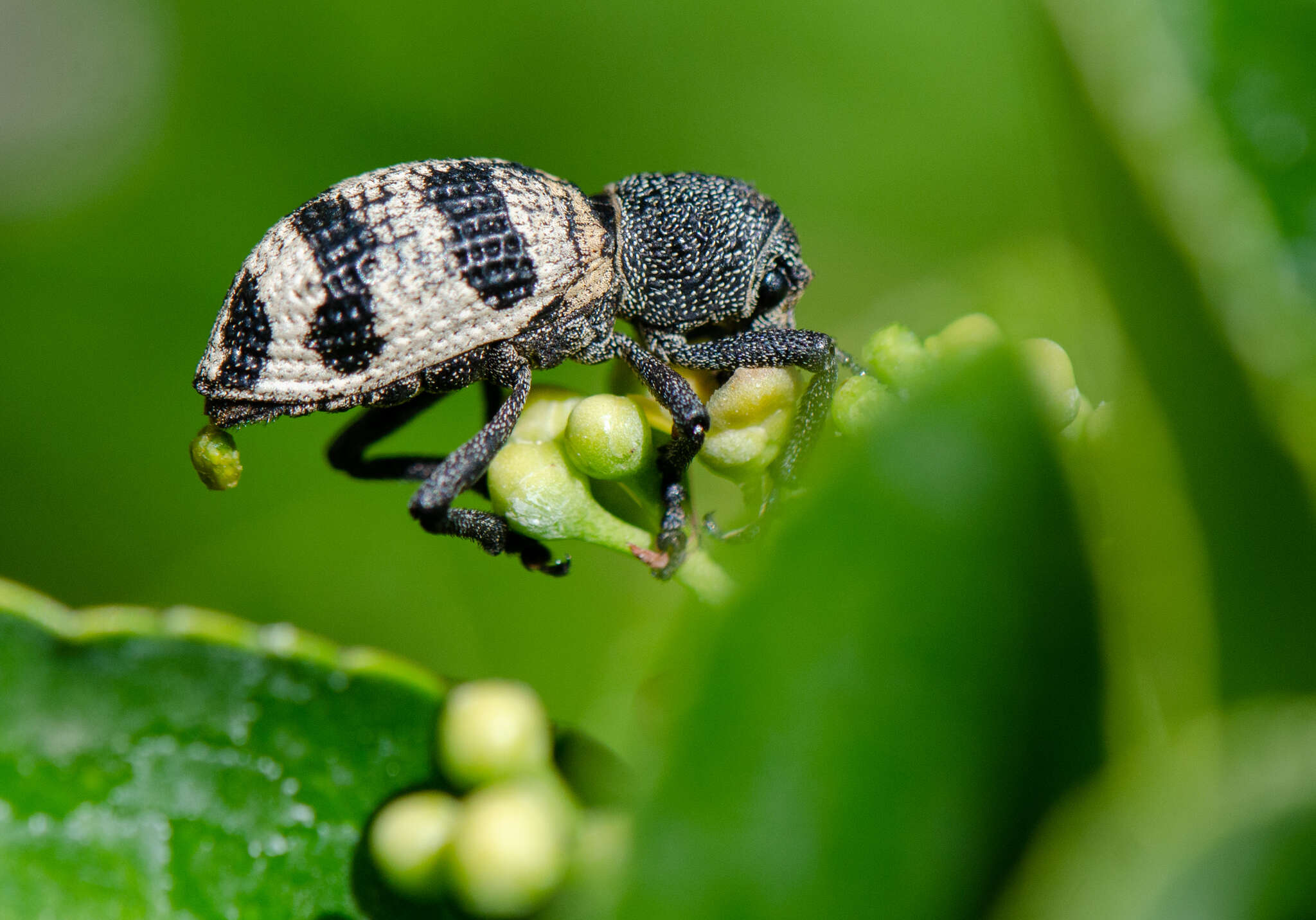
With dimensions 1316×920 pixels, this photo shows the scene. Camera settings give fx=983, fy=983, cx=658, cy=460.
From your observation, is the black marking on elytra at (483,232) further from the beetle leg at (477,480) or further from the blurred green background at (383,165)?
the blurred green background at (383,165)

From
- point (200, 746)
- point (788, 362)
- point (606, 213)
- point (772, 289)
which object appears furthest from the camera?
point (772, 289)

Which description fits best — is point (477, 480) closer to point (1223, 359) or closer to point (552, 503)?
point (552, 503)

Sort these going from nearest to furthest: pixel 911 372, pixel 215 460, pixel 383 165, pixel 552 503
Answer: pixel 911 372 → pixel 552 503 → pixel 215 460 → pixel 383 165

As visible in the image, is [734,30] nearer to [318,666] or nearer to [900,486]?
[318,666]

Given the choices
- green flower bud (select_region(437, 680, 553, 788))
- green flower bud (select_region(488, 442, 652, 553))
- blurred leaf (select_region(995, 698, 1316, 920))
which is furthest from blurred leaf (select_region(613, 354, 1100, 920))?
green flower bud (select_region(488, 442, 652, 553))

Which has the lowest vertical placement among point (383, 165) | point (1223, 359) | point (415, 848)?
point (415, 848)

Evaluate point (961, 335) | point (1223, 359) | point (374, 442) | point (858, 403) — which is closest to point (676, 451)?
point (858, 403)

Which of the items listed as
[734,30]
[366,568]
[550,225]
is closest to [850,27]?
[734,30]
